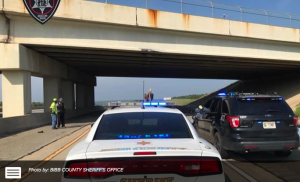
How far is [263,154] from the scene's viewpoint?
777 cm

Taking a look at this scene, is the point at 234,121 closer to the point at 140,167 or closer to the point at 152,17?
the point at 140,167

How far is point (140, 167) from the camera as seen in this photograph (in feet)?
8.87

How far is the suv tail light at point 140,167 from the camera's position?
2699mm

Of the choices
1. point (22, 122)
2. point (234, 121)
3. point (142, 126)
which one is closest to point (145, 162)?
point (142, 126)

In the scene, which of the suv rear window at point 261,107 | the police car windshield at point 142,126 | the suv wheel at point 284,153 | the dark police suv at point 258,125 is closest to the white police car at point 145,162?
the police car windshield at point 142,126

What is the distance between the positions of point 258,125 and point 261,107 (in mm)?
482

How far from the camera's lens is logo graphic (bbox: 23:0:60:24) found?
14891 millimetres

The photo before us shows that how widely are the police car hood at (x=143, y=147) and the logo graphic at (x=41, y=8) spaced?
1398cm

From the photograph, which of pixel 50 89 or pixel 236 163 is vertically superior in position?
pixel 50 89

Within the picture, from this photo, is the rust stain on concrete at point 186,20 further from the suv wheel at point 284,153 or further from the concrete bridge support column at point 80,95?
the concrete bridge support column at point 80,95

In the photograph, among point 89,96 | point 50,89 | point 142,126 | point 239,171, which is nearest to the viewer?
point 142,126

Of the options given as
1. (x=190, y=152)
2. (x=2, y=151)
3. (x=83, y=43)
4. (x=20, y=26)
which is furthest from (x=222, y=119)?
(x=20, y=26)

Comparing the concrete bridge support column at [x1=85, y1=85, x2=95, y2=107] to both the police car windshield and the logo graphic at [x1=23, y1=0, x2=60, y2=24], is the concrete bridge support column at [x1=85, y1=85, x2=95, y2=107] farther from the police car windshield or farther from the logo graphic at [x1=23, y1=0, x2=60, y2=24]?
the police car windshield

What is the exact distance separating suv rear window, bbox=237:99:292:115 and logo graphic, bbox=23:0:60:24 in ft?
42.0
